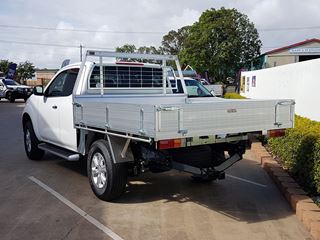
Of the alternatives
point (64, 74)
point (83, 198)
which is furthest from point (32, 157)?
point (83, 198)

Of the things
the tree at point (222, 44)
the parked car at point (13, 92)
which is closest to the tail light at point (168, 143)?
the parked car at point (13, 92)

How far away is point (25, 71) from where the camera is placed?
6812cm

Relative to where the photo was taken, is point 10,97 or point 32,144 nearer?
point 32,144

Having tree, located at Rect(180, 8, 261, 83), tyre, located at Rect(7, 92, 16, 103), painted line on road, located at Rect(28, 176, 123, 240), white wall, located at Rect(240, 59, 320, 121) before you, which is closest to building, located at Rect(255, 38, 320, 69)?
tree, located at Rect(180, 8, 261, 83)

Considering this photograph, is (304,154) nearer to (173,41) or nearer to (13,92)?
(13,92)

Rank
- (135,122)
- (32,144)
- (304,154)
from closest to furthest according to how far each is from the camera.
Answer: (135,122) → (304,154) → (32,144)

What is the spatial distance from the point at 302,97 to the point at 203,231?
21.6 ft

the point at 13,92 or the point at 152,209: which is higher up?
the point at 13,92

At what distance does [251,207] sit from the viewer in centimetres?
585

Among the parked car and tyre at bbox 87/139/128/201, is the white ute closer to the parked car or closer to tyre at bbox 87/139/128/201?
tyre at bbox 87/139/128/201

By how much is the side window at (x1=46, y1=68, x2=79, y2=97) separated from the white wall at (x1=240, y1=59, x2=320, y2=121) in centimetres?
537

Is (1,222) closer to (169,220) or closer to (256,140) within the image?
(169,220)

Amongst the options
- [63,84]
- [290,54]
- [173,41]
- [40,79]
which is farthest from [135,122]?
[173,41]

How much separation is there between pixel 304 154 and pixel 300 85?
464 cm
